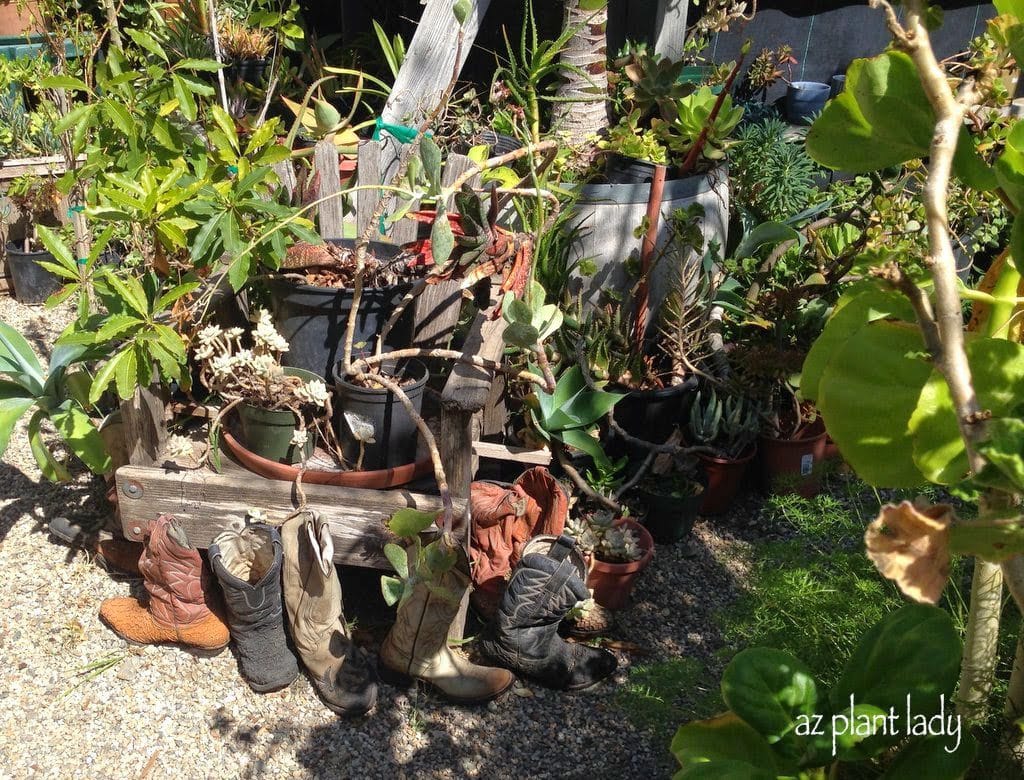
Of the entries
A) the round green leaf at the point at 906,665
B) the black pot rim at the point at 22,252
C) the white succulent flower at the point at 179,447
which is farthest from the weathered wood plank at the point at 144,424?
the black pot rim at the point at 22,252

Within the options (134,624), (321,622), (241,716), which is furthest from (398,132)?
(241,716)

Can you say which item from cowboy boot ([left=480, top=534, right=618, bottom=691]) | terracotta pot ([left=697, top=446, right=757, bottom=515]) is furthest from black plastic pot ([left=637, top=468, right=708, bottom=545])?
cowboy boot ([left=480, top=534, right=618, bottom=691])

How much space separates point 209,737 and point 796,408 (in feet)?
7.31

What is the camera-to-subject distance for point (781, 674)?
1.21 m

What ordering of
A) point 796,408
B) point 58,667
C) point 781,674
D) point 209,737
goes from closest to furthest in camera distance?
point 781,674 < point 209,737 < point 58,667 < point 796,408

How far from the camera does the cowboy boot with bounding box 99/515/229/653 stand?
2.39 metres

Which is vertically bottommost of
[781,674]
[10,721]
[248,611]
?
[10,721]

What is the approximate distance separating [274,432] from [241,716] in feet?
2.48

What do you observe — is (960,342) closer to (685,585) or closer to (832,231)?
(685,585)

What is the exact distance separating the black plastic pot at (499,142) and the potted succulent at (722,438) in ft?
4.32

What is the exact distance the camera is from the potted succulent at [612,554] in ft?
8.83

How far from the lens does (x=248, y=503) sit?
96.1 inches

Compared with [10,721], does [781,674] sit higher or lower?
higher

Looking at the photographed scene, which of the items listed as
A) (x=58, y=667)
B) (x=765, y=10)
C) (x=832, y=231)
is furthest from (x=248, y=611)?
(x=765, y=10)
